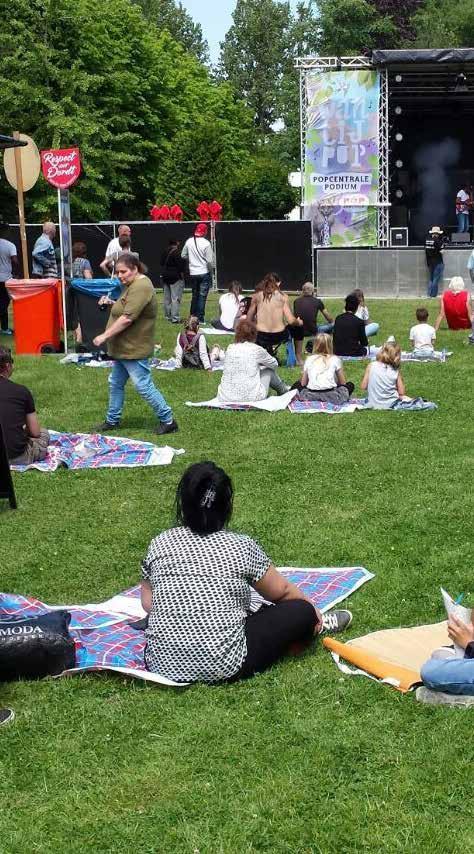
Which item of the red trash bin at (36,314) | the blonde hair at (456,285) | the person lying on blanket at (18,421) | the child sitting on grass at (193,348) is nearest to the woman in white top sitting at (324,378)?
the child sitting on grass at (193,348)

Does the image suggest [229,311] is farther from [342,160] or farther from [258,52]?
[258,52]

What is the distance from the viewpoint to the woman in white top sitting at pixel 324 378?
38.1ft

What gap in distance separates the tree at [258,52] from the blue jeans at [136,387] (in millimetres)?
66820

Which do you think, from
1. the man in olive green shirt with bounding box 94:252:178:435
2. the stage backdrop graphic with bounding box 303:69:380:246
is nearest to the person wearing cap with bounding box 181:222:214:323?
the stage backdrop graphic with bounding box 303:69:380:246

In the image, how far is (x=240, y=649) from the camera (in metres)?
4.64

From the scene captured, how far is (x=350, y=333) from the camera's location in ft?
47.0

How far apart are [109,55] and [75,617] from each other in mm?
37705

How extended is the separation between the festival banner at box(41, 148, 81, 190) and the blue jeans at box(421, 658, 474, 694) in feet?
39.4

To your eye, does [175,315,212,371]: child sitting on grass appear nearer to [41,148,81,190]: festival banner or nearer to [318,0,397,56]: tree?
[41,148,81,190]: festival banner

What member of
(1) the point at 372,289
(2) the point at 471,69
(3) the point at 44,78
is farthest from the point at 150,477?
(3) the point at 44,78

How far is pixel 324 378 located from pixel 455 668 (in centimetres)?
749

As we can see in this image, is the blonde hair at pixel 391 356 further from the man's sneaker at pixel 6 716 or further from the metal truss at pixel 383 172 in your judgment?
the metal truss at pixel 383 172

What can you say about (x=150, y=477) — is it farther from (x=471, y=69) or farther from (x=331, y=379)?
(x=471, y=69)

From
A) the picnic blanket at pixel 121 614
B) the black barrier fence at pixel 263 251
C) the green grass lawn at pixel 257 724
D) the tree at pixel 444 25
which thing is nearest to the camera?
the green grass lawn at pixel 257 724
